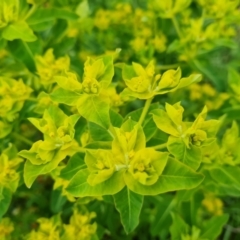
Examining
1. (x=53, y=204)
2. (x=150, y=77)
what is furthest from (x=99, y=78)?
(x=53, y=204)

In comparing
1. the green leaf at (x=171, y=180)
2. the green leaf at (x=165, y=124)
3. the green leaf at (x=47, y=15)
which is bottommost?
the green leaf at (x=171, y=180)

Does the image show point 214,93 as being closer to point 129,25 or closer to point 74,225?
point 129,25

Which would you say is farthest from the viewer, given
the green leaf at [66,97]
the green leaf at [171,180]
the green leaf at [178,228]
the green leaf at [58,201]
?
the green leaf at [58,201]

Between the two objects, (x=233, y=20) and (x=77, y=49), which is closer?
(x=233, y=20)

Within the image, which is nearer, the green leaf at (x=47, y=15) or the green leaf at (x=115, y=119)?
the green leaf at (x=115, y=119)

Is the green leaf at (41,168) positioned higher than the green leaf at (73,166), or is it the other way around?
the green leaf at (41,168)

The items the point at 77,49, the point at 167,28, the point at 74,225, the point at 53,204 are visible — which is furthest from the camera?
the point at 77,49

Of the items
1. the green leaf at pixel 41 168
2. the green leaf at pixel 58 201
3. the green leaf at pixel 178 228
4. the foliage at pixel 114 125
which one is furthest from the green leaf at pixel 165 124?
the green leaf at pixel 58 201

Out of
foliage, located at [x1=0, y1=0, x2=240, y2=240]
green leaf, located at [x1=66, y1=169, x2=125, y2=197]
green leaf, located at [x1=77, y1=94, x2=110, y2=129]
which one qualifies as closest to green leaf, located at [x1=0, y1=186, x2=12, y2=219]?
foliage, located at [x1=0, y1=0, x2=240, y2=240]

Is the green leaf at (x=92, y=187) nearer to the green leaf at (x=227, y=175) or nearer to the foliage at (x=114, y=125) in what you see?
the foliage at (x=114, y=125)
